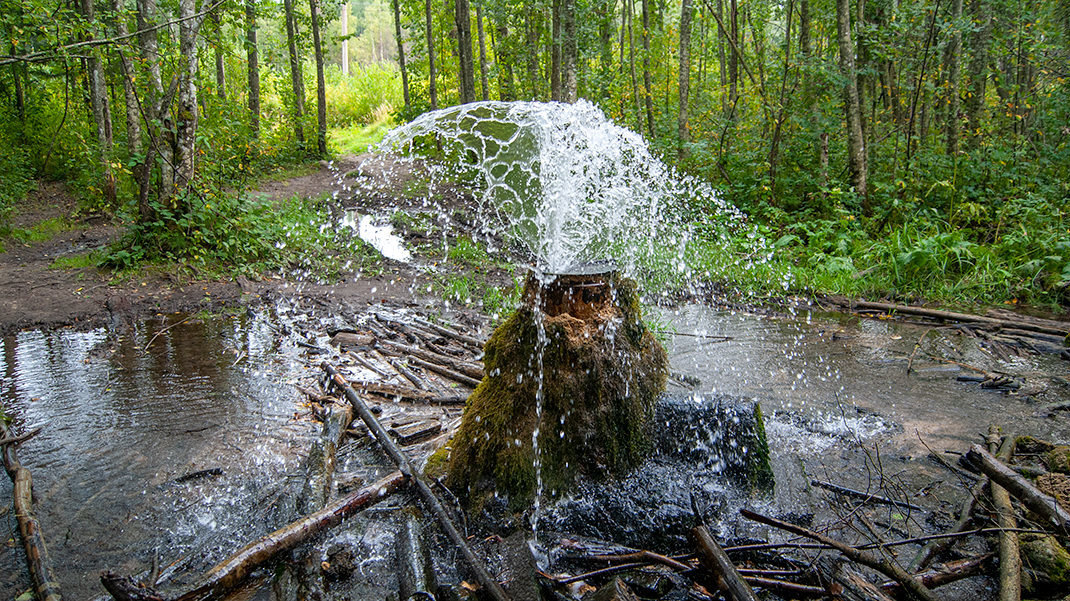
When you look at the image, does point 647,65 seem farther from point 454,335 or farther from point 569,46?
point 454,335

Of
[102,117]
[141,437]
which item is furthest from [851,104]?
[102,117]

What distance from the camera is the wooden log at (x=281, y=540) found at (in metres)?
2.66

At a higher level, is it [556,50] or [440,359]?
[556,50]

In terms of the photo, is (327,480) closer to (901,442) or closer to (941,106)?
(901,442)

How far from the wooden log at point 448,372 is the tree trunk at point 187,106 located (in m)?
5.83

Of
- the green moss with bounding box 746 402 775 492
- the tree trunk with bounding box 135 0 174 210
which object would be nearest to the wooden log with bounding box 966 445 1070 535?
the green moss with bounding box 746 402 775 492

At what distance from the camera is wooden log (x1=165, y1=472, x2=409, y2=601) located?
105 inches

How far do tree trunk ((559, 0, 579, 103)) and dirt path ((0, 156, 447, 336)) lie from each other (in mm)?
4450

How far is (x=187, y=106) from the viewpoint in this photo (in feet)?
28.5

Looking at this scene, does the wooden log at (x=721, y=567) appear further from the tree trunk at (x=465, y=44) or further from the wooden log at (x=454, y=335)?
the tree trunk at (x=465, y=44)

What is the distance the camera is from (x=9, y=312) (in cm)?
723

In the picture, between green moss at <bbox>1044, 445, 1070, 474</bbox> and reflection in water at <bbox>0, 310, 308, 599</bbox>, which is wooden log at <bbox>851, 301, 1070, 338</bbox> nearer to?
green moss at <bbox>1044, 445, 1070, 474</bbox>

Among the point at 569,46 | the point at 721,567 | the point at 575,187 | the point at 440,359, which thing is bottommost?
the point at 721,567

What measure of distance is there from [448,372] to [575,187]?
2.23 meters
